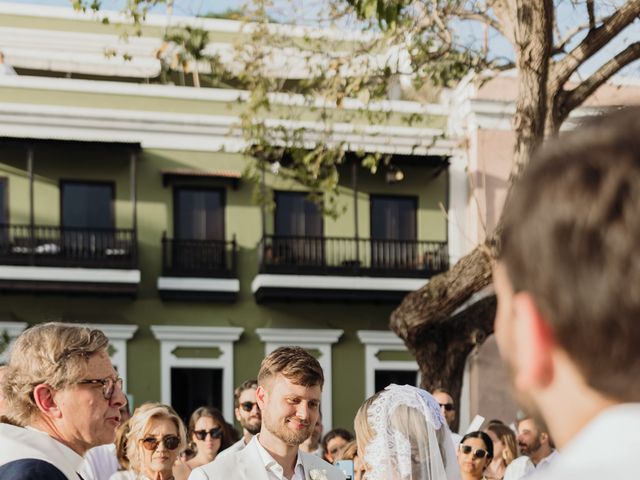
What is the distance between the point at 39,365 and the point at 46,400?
10 centimetres

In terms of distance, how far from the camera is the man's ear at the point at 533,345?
1.23 m

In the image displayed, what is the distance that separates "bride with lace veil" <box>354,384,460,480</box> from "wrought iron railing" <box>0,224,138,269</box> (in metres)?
17.4

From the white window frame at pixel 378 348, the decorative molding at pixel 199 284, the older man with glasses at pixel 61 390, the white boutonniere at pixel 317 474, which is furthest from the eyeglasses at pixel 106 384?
the white window frame at pixel 378 348

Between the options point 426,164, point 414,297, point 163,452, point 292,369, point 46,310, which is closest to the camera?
point 292,369

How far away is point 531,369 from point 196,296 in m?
21.4

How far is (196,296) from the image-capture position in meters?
22.4

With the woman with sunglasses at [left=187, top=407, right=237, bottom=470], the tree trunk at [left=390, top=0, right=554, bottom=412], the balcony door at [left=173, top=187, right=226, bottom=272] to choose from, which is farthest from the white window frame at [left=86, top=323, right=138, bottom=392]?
the woman with sunglasses at [left=187, top=407, right=237, bottom=470]

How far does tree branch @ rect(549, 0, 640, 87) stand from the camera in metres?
9.95

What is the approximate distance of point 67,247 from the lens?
21828mm

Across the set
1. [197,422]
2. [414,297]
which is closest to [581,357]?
[197,422]

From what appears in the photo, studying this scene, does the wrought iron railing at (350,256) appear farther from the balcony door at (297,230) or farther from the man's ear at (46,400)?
the man's ear at (46,400)

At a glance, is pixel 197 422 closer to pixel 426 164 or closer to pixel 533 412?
pixel 533 412

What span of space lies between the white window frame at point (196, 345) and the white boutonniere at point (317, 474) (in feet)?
56.4

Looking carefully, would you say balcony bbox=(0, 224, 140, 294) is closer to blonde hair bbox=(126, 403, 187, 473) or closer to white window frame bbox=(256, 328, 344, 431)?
white window frame bbox=(256, 328, 344, 431)
